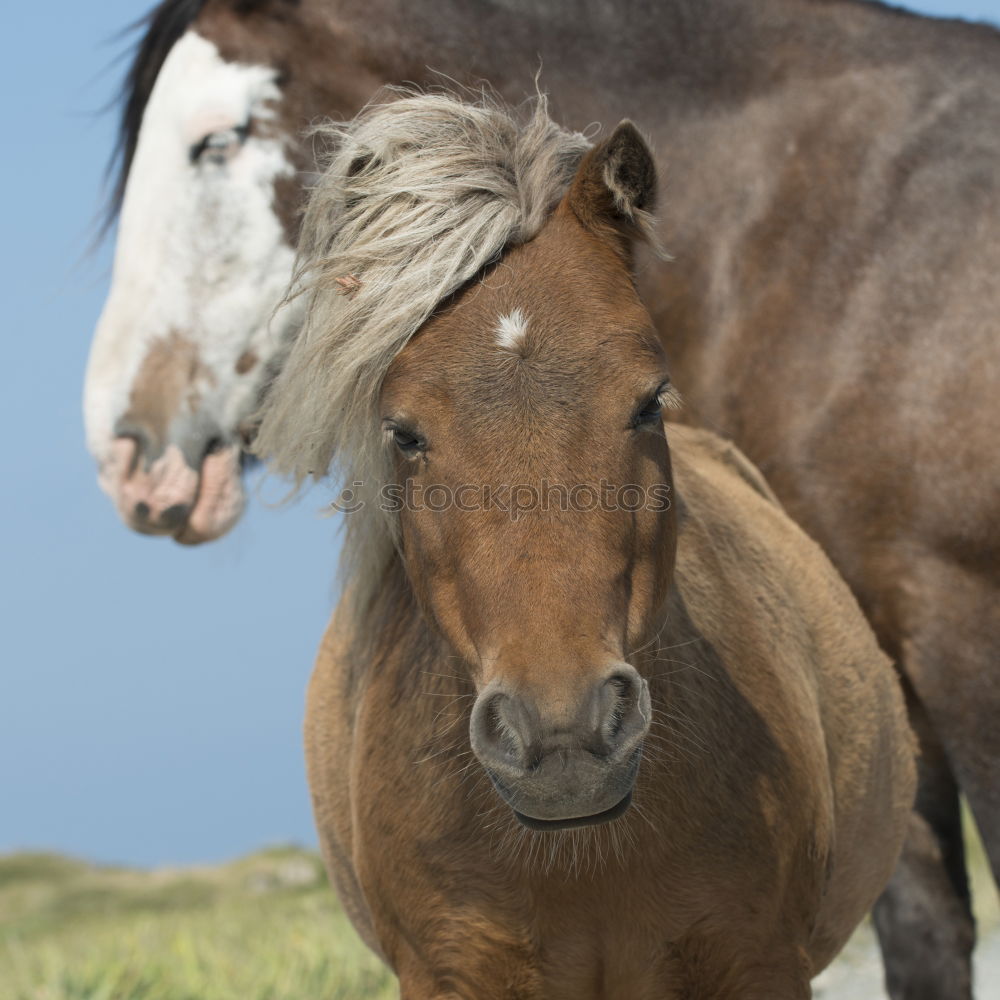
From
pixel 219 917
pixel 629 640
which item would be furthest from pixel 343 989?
pixel 629 640

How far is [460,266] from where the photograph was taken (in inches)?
96.8

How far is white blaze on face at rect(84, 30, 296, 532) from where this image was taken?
13.6ft

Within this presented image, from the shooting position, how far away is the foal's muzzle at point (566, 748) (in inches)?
80.7

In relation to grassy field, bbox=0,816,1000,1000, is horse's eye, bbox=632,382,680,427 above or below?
above

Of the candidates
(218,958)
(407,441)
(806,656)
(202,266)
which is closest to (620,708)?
(407,441)

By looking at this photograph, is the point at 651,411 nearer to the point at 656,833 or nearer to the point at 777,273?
the point at 656,833

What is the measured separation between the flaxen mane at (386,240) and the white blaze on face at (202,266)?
1347 millimetres

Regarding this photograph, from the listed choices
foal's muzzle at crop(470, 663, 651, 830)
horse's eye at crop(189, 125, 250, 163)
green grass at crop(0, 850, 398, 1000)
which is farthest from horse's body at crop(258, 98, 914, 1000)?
green grass at crop(0, 850, 398, 1000)

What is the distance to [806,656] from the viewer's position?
328cm

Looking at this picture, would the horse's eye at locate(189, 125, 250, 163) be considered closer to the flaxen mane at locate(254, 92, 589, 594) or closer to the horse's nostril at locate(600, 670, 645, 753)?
the flaxen mane at locate(254, 92, 589, 594)

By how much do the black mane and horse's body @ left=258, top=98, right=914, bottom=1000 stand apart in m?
2.05

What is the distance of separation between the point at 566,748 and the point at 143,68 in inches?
136

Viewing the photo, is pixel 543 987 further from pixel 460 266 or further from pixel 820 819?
pixel 460 266

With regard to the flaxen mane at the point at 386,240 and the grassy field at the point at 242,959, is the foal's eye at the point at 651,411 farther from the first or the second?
the grassy field at the point at 242,959
